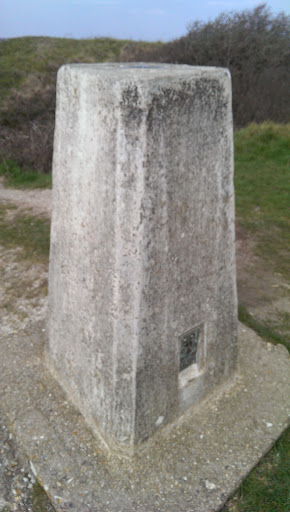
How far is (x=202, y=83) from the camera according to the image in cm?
232

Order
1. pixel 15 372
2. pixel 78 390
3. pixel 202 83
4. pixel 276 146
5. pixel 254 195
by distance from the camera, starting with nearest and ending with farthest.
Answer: pixel 202 83, pixel 78 390, pixel 15 372, pixel 254 195, pixel 276 146

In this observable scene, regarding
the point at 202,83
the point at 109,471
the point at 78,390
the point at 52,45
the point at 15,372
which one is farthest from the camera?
the point at 52,45

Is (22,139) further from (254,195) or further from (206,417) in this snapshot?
(206,417)

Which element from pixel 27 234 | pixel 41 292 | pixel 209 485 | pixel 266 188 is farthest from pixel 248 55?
pixel 209 485

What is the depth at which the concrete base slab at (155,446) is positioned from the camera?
101 inches

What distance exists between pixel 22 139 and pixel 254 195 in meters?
5.44

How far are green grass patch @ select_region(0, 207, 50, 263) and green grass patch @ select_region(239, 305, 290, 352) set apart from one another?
2.59 m

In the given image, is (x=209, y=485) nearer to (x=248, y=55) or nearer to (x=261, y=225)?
(x=261, y=225)

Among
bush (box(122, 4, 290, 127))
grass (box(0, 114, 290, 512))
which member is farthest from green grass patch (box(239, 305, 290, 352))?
bush (box(122, 4, 290, 127))

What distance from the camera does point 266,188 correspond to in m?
7.73

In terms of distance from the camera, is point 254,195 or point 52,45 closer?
point 254,195

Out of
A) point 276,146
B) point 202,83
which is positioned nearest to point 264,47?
point 276,146

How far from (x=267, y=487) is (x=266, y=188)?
5.81 m

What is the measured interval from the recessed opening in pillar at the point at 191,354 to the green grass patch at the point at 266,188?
2714 millimetres
